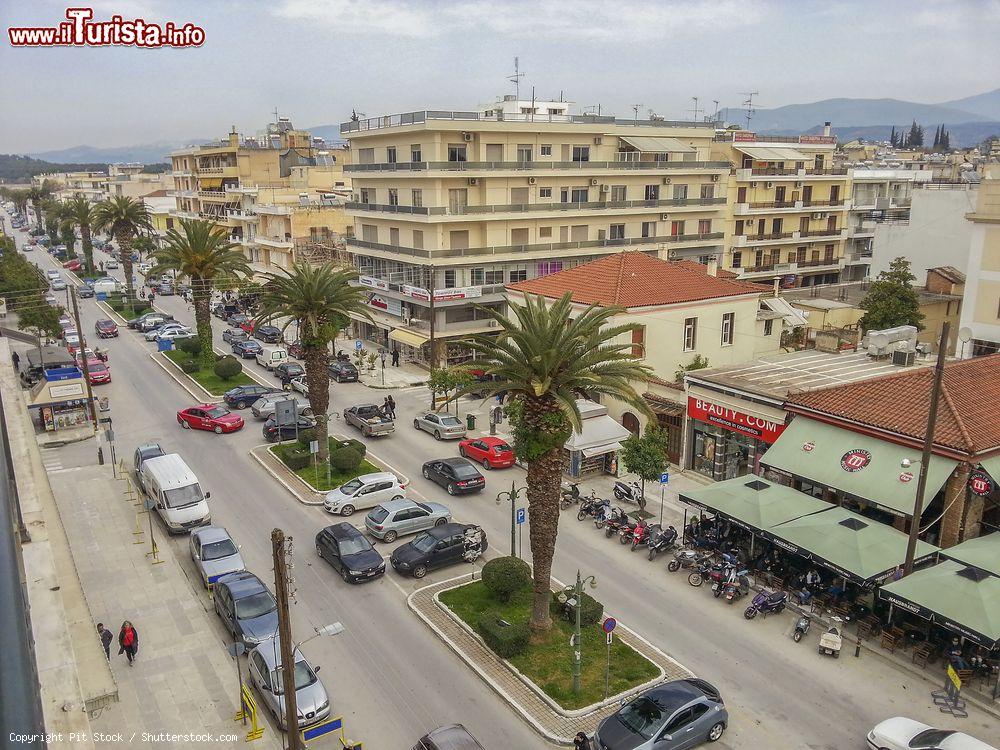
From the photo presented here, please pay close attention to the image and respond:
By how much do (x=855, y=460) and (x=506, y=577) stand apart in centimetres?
1282

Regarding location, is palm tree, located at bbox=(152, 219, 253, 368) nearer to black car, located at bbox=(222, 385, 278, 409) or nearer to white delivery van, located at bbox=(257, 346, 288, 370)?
white delivery van, located at bbox=(257, 346, 288, 370)

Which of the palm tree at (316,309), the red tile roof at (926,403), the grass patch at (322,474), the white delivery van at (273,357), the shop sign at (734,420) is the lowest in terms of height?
the grass patch at (322,474)

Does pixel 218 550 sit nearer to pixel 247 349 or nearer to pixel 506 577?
pixel 506 577

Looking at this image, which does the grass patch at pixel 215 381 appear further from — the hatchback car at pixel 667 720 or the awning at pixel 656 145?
the hatchback car at pixel 667 720

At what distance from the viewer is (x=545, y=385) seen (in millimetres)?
19453

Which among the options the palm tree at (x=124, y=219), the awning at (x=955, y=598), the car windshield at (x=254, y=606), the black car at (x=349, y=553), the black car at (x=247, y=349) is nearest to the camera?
the awning at (x=955, y=598)

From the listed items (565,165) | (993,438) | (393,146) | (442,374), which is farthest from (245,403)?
(993,438)

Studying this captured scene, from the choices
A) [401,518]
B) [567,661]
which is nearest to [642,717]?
[567,661]

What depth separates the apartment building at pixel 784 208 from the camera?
67.6 metres

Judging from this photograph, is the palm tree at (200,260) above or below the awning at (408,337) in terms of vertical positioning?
above

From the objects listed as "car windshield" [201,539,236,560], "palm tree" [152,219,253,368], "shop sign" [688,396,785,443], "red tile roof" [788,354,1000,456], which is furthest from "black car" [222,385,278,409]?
"red tile roof" [788,354,1000,456]

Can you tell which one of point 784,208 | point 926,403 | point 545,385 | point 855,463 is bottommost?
point 855,463

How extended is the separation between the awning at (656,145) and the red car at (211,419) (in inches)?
1432

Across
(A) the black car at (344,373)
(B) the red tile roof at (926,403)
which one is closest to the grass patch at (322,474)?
(A) the black car at (344,373)
